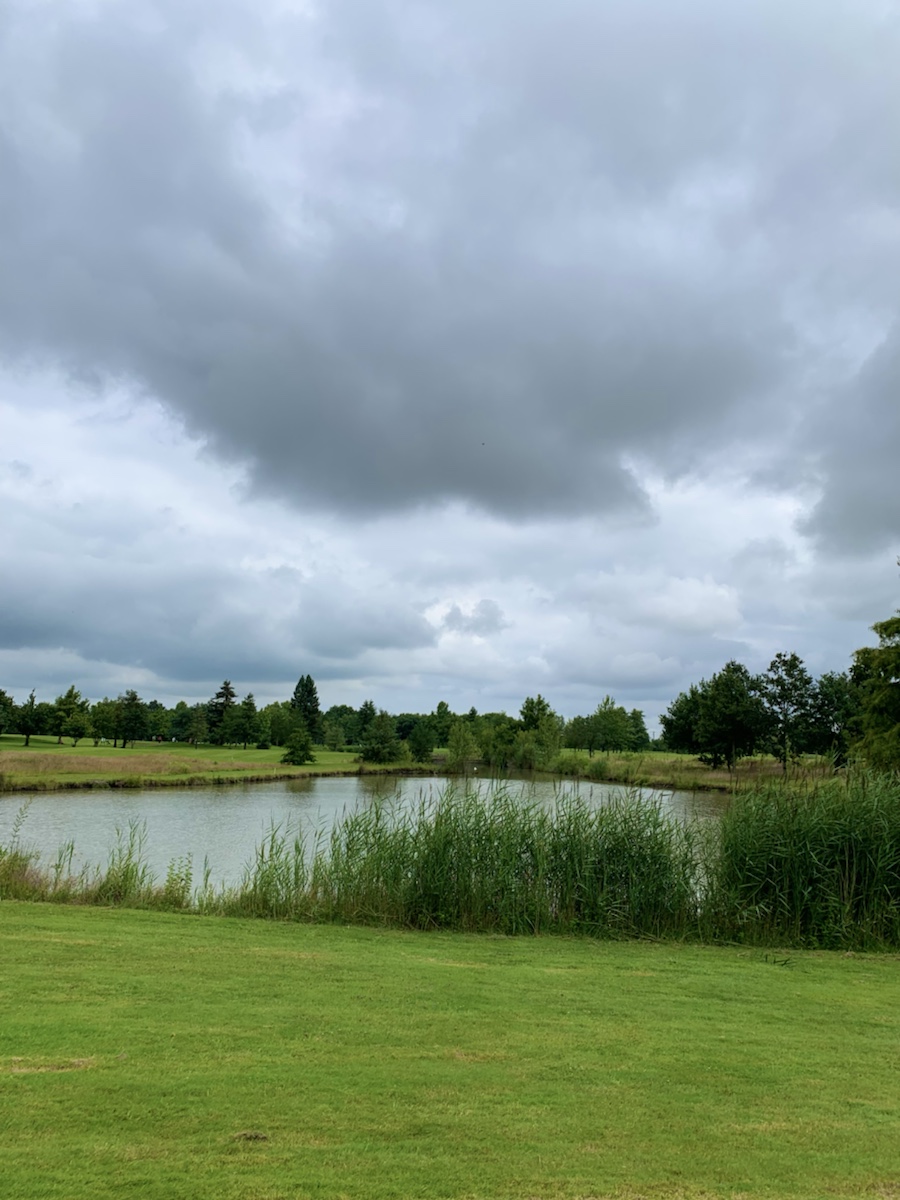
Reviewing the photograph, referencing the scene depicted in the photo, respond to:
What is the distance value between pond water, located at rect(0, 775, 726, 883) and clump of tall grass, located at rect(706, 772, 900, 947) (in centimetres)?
143

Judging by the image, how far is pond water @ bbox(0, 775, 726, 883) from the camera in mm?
15727

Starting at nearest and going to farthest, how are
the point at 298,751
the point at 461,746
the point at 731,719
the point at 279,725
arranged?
the point at 731,719
the point at 298,751
the point at 461,746
the point at 279,725

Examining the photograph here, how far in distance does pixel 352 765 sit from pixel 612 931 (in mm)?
63269

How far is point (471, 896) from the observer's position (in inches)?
445

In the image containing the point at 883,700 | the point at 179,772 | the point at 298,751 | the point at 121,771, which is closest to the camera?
the point at 883,700

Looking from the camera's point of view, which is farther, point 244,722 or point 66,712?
point 244,722

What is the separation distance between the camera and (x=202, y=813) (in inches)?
1267

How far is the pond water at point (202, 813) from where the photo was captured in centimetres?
1573

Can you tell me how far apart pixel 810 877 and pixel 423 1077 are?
8232 millimetres

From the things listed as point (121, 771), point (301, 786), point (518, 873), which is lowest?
point (301, 786)

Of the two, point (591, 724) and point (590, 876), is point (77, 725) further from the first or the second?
point (590, 876)

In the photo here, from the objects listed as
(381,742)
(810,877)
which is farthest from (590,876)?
(381,742)

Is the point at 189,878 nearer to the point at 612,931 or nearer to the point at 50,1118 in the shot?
the point at 612,931

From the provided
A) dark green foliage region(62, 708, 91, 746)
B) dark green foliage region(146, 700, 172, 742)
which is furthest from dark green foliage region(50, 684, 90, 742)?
dark green foliage region(146, 700, 172, 742)
